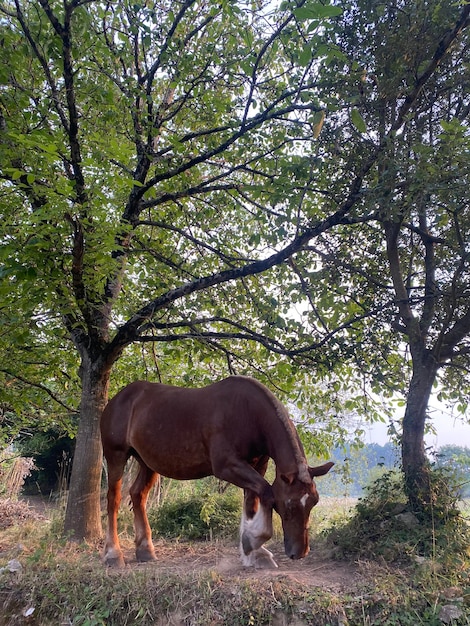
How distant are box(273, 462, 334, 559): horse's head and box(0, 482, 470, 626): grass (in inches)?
10.2

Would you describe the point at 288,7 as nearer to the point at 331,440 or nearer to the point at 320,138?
the point at 320,138

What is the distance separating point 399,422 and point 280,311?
2.17 metres

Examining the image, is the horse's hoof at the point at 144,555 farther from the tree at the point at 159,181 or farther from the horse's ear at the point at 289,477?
the horse's ear at the point at 289,477

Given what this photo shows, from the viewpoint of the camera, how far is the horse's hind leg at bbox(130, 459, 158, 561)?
5412mm

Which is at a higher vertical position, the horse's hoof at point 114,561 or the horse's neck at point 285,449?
the horse's neck at point 285,449

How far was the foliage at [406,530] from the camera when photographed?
14.4 feet

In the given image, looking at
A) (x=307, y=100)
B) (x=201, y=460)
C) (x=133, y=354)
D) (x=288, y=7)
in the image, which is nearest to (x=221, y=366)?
(x=133, y=354)

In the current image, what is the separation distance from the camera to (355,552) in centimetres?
501

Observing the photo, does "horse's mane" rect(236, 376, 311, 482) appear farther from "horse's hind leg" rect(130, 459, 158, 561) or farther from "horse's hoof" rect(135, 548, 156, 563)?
"horse's hoof" rect(135, 548, 156, 563)

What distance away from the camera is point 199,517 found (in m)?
6.96

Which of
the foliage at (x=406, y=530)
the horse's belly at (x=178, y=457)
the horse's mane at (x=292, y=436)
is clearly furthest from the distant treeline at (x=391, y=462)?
the horse's belly at (x=178, y=457)

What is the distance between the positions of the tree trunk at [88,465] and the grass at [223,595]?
3.79 feet

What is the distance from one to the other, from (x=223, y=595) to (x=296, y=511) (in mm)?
917

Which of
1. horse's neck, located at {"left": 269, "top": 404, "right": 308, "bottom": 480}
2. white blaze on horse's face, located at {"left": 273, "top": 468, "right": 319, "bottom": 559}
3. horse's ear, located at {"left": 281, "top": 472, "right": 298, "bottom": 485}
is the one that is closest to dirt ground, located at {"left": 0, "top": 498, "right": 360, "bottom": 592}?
white blaze on horse's face, located at {"left": 273, "top": 468, "right": 319, "bottom": 559}
